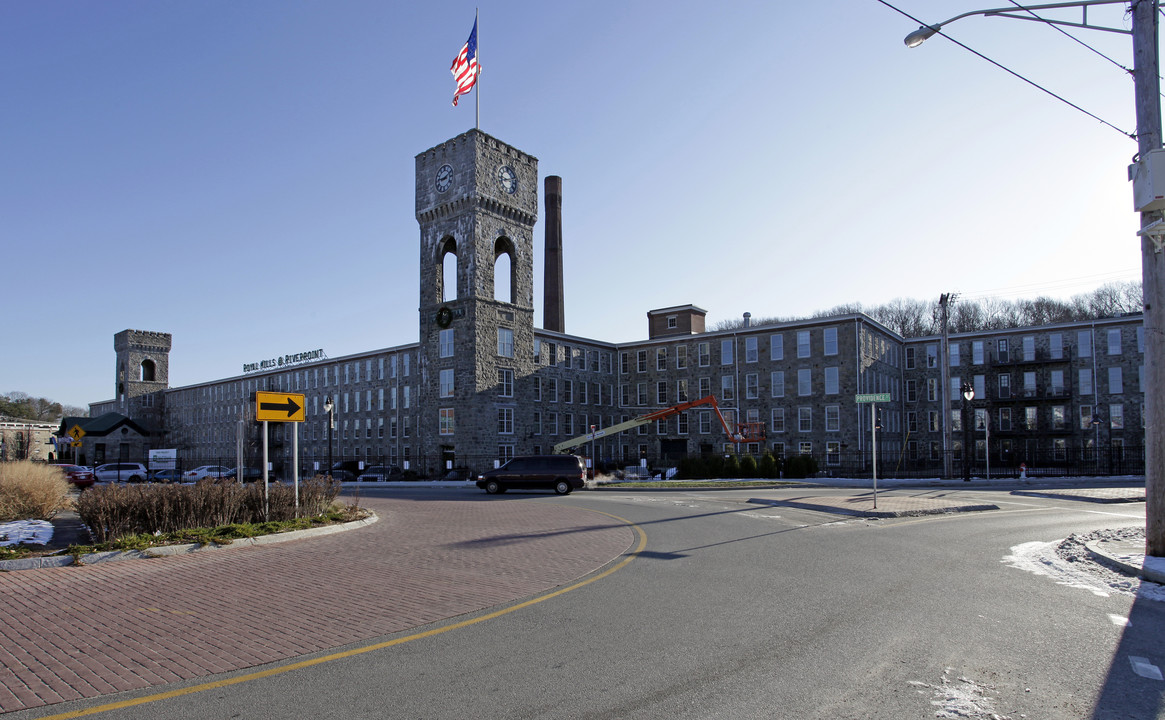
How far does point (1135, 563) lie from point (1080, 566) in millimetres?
639

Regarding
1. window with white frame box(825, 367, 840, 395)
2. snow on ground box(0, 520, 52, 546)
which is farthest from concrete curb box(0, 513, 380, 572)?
window with white frame box(825, 367, 840, 395)

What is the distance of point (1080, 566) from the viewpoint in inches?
389

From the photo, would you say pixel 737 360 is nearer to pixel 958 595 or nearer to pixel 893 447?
pixel 893 447

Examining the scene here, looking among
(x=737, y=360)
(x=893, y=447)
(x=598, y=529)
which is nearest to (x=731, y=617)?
(x=598, y=529)

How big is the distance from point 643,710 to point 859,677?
179cm

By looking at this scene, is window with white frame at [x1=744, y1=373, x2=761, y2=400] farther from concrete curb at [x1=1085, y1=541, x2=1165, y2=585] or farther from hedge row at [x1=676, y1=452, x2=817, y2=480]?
concrete curb at [x1=1085, y1=541, x2=1165, y2=585]

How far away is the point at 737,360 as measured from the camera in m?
54.5

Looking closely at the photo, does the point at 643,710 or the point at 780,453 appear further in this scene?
the point at 780,453

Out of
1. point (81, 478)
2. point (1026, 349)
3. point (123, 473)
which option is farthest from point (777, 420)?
point (123, 473)

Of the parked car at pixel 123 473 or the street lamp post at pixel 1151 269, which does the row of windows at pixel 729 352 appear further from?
the street lamp post at pixel 1151 269

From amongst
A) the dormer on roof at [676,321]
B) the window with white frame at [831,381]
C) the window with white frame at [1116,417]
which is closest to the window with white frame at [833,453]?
the window with white frame at [831,381]

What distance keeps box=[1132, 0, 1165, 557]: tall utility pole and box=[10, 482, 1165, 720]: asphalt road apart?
2.12m

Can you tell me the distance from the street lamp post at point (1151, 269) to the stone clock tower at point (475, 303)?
39.0 meters

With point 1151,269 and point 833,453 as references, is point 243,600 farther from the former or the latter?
point 833,453
